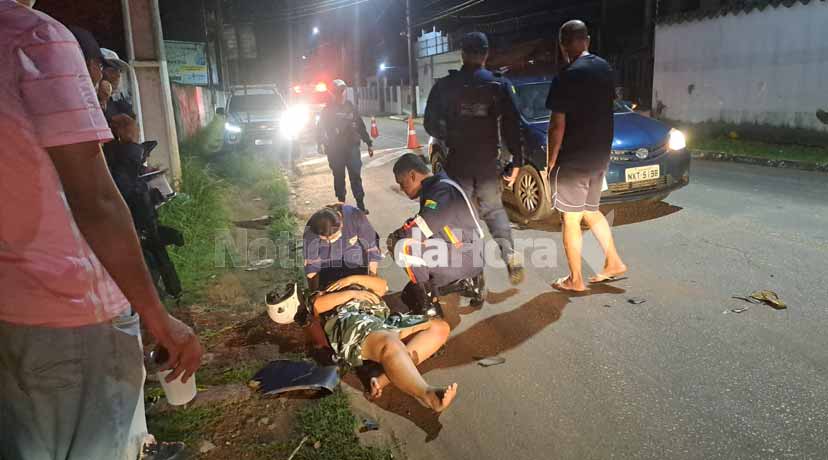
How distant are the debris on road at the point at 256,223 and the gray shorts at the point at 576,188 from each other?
14.6ft

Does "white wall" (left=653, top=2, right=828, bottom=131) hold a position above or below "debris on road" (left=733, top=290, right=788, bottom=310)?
above

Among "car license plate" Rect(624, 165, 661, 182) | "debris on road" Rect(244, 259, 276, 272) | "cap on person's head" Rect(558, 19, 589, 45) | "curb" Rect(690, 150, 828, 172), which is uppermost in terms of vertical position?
"cap on person's head" Rect(558, 19, 589, 45)

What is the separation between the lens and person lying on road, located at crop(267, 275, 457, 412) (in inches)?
119

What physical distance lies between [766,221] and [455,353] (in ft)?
14.7

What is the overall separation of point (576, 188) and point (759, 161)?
8066 mm

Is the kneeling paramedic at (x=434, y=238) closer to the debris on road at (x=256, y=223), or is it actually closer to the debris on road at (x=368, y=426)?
the debris on road at (x=368, y=426)

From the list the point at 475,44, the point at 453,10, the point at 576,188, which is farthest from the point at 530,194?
the point at 453,10

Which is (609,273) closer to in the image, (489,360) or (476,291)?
(476,291)

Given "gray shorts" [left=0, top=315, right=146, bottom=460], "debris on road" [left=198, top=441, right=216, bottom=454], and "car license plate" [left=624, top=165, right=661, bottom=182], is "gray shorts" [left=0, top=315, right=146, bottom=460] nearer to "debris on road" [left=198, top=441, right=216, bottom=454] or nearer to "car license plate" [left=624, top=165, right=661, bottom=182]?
"debris on road" [left=198, top=441, right=216, bottom=454]

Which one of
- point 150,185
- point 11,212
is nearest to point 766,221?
point 150,185

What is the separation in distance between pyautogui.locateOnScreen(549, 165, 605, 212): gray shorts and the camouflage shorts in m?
1.75

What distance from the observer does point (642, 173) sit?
6426 millimetres

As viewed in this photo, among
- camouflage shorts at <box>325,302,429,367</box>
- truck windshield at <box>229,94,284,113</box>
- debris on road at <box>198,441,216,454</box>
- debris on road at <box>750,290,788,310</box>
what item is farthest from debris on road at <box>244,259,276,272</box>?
truck windshield at <box>229,94,284,113</box>

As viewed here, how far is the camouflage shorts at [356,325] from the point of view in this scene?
11.0ft
